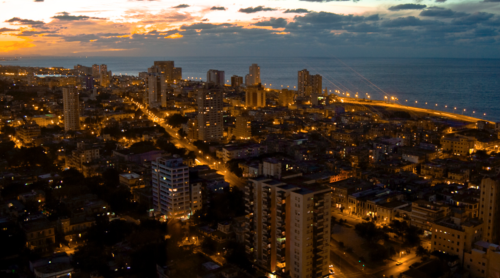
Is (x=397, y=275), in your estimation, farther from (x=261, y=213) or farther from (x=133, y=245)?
(x=133, y=245)

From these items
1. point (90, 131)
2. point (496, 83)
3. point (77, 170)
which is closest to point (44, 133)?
point (90, 131)

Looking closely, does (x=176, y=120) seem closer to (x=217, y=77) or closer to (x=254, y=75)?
(x=217, y=77)

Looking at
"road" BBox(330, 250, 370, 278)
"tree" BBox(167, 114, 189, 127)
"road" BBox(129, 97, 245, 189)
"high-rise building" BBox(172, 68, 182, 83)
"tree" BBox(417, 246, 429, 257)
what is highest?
"high-rise building" BBox(172, 68, 182, 83)

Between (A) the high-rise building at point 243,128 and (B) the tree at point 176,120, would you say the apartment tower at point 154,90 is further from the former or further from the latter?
(A) the high-rise building at point 243,128

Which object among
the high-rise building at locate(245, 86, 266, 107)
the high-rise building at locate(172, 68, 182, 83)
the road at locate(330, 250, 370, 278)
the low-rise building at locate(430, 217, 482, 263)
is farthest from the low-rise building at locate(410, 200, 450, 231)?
the high-rise building at locate(172, 68, 182, 83)

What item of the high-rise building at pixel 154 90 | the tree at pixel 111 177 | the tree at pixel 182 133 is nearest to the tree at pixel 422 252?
the tree at pixel 111 177

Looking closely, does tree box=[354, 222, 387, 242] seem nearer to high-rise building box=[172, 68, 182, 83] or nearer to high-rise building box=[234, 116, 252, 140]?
high-rise building box=[234, 116, 252, 140]
